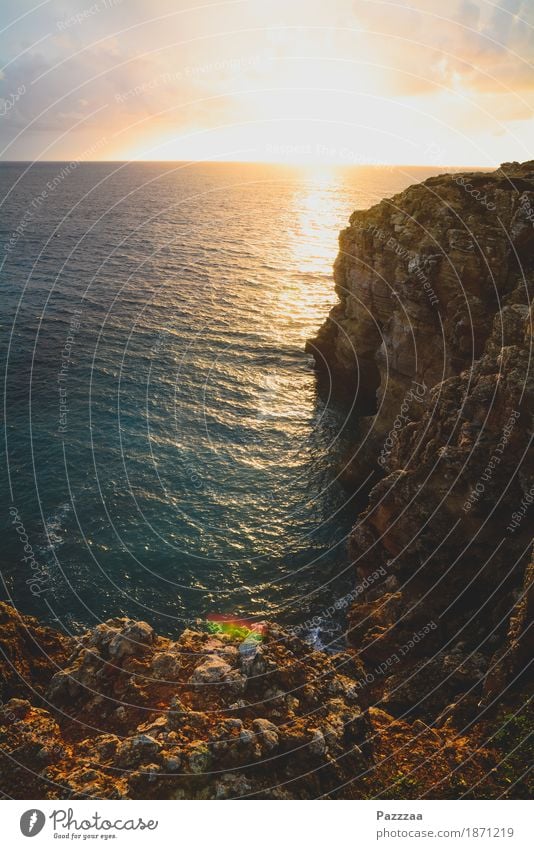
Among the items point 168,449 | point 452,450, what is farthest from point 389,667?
point 168,449

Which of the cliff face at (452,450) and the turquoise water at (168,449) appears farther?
A: the turquoise water at (168,449)

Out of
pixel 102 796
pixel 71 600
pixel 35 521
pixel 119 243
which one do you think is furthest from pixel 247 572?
pixel 119 243
